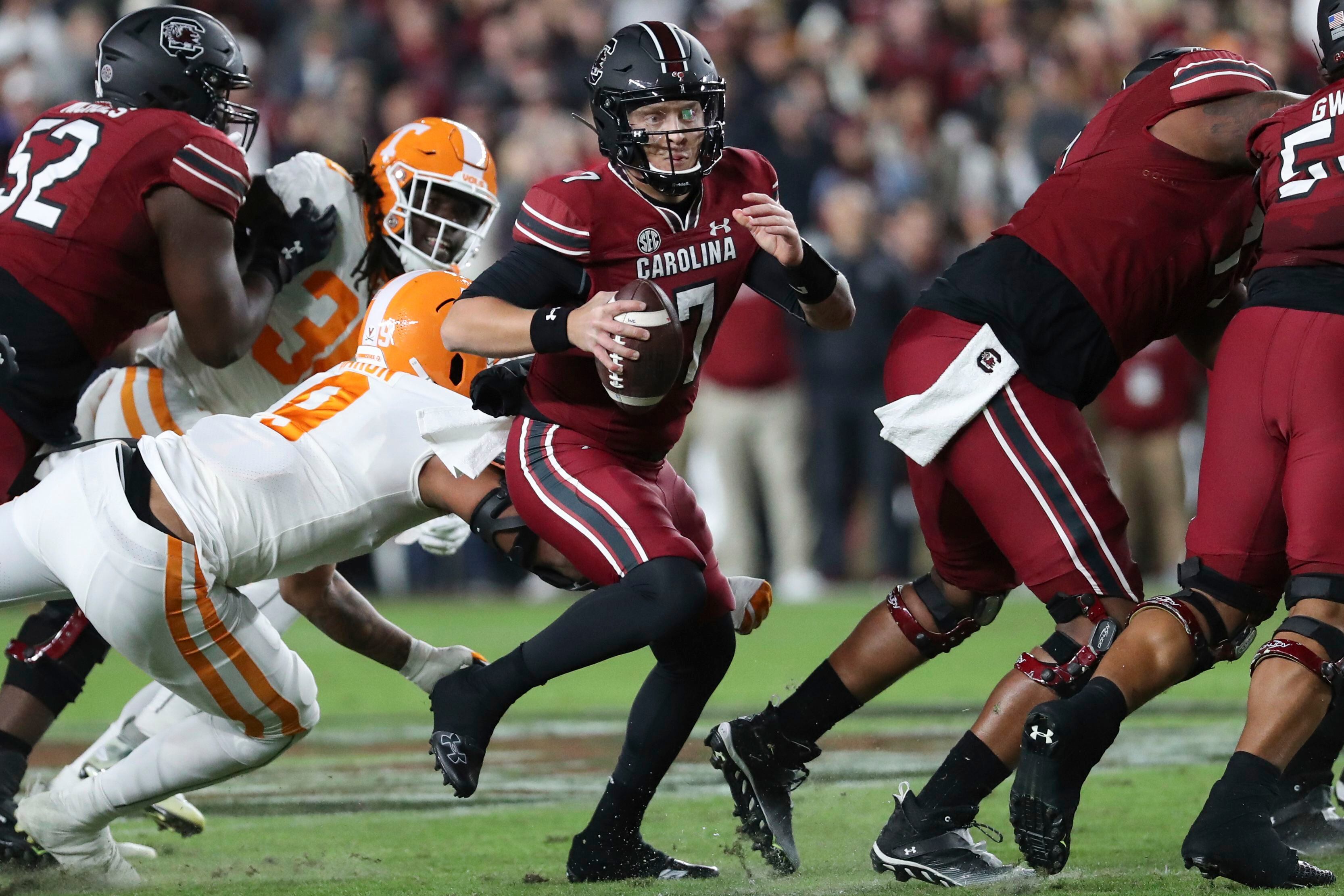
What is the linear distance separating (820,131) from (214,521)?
28.1 feet

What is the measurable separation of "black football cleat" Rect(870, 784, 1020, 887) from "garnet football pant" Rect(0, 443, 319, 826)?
1371 mm

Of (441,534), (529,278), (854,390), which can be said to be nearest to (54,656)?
(441,534)

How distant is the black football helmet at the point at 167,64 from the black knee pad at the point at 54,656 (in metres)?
1.38

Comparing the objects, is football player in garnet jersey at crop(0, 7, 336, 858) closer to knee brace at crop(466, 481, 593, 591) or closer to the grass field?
the grass field

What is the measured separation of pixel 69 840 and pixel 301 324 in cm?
158

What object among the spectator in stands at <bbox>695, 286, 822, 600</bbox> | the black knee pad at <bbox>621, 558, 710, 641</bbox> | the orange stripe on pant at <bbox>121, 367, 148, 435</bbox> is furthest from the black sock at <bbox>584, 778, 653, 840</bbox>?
the spectator in stands at <bbox>695, 286, 822, 600</bbox>

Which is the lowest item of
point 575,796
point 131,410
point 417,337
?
point 575,796

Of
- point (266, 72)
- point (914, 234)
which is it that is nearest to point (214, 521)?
point (914, 234)

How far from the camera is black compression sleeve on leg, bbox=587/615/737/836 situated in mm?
3863

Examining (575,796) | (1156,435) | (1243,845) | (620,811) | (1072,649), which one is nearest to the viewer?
(1243,845)

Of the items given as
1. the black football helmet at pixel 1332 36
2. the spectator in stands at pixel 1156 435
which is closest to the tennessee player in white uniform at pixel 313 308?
the black football helmet at pixel 1332 36

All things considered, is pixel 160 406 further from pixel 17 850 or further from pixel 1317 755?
pixel 1317 755

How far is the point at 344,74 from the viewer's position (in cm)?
1142

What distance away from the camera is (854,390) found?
428 inches
